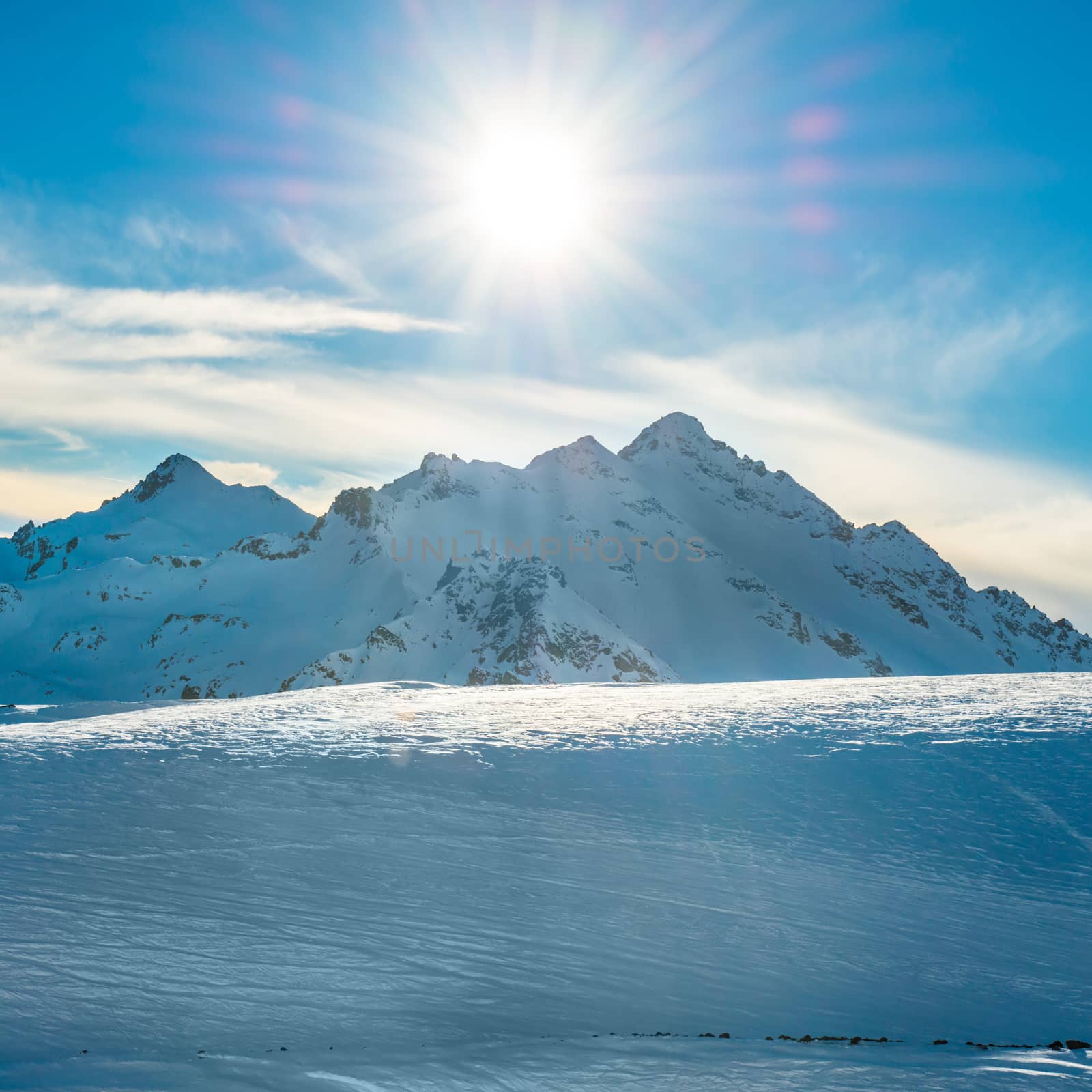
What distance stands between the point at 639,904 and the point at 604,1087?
13.3ft

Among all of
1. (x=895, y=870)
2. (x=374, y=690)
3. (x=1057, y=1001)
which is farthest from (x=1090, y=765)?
(x=374, y=690)

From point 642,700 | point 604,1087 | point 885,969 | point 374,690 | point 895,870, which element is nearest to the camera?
point 604,1087

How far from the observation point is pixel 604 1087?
6035 mm

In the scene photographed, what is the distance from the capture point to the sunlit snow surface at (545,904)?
21.0ft

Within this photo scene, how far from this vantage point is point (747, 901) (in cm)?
1044

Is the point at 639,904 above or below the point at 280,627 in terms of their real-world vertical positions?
below

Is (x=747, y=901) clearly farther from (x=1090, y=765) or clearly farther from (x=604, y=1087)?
(x=1090, y=765)

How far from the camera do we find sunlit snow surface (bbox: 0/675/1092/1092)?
6395mm

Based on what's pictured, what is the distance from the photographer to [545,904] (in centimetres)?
981

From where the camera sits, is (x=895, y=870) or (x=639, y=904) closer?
(x=639, y=904)

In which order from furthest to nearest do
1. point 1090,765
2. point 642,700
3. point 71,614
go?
point 71,614, point 642,700, point 1090,765

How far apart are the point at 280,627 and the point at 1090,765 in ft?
552

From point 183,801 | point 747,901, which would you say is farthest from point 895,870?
point 183,801

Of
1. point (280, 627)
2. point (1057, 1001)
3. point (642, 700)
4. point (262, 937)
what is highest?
point (280, 627)
